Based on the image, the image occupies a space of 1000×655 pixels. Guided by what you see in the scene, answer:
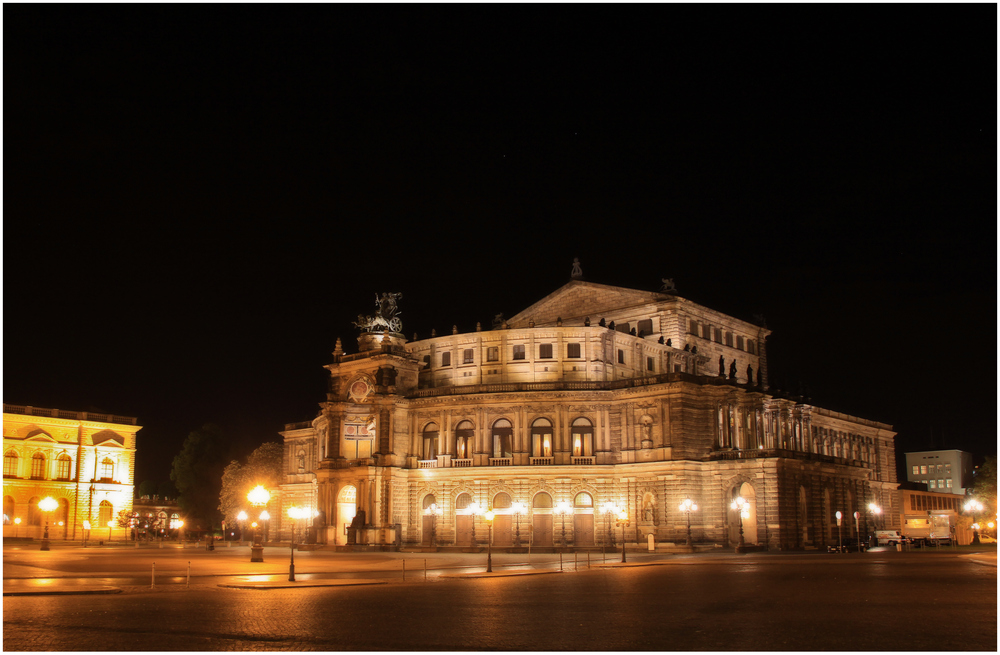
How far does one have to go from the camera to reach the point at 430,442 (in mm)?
82812

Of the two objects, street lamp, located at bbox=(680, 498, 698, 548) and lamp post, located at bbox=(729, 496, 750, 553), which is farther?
lamp post, located at bbox=(729, 496, 750, 553)

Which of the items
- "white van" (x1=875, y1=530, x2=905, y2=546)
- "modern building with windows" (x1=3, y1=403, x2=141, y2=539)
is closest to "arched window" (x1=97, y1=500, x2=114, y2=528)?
"modern building with windows" (x1=3, y1=403, x2=141, y2=539)

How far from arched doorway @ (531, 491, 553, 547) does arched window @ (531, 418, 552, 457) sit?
139 inches

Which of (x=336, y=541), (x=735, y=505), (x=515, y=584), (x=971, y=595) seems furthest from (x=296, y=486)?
(x=971, y=595)

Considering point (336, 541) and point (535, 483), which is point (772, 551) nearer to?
point (535, 483)

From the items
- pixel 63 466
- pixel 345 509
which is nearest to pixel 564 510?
pixel 345 509

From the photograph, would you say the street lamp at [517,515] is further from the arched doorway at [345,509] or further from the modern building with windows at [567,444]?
the arched doorway at [345,509]

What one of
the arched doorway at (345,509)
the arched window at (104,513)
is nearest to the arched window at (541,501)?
the arched doorway at (345,509)

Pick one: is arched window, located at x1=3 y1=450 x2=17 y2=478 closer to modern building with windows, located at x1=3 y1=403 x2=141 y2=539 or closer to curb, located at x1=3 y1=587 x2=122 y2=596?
modern building with windows, located at x1=3 y1=403 x2=141 y2=539

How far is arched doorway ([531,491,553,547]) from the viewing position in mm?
77062

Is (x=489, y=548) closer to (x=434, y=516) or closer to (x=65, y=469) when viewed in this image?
(x=434, y=516)

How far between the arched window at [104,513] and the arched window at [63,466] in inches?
216

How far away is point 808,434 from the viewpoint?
91.4 m

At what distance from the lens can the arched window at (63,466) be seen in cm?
10838
